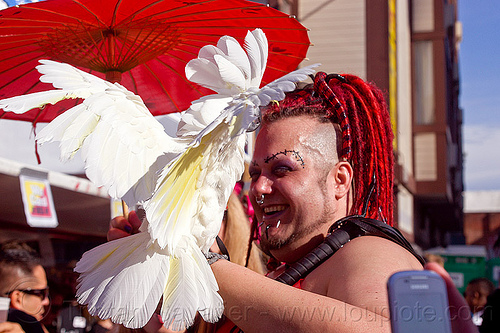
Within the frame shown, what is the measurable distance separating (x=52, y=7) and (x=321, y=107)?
0.90 metres

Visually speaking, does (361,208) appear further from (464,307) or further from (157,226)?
(464,307)

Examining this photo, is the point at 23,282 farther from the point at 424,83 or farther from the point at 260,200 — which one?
the point at 424,83

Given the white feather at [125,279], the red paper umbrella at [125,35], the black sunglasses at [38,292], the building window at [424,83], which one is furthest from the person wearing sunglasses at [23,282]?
the building window at [424,83]

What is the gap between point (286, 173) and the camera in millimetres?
1575

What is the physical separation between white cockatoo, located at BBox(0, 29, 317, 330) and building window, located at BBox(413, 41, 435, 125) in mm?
13621

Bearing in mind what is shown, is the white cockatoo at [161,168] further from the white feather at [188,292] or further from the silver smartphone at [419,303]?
the silver smartphone at [419,303]

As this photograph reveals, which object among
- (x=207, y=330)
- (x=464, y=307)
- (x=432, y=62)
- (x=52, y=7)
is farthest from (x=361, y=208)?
(x=432, y=62)

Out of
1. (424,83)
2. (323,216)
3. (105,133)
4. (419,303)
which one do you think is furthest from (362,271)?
(424,83)

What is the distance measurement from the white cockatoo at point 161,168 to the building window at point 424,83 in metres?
13.6

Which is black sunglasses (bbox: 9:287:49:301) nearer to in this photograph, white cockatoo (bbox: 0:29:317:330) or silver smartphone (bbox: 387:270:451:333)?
white cockatoo (bbox: 0:29:317:330)

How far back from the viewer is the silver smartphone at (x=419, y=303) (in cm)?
72

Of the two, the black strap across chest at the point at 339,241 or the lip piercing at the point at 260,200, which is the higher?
the lip piercing at the point at 260,200

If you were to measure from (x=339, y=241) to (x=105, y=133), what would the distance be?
26.4 inches

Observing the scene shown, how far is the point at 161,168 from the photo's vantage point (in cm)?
140
